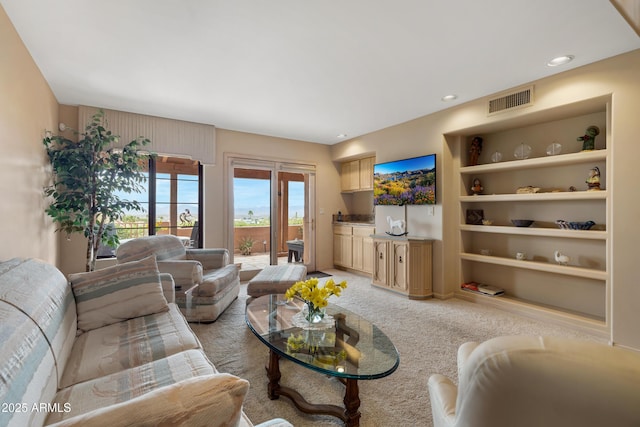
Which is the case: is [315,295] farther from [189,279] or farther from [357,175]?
[357,175]

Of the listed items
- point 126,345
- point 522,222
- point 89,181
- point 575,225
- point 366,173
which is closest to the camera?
point 126,345

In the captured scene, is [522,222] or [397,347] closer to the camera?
[397,347]

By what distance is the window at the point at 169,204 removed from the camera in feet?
13.5

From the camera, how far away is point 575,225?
2.95 metres

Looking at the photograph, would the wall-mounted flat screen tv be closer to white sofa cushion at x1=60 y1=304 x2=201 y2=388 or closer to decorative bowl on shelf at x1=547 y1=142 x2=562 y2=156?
decorative bowl on shelf at x1=547 y1=142 x2=562 y2=156

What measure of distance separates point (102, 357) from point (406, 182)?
3893mm

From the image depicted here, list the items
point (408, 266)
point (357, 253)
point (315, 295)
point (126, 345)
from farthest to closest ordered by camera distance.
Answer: point (357, 253) → point (408, 266) → point (315, 295) → point (126, 345)

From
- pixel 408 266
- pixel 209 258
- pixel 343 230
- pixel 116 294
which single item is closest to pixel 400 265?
pixel 408 266

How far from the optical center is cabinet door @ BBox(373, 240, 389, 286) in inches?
168

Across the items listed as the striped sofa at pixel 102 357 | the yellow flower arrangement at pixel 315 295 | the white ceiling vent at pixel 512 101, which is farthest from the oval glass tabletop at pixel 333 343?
the white ceiling vent at pixel 512 101

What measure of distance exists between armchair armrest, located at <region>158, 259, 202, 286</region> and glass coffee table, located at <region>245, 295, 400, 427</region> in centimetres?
98

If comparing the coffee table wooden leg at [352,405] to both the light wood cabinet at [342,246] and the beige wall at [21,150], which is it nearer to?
the beige wall at [21,150]

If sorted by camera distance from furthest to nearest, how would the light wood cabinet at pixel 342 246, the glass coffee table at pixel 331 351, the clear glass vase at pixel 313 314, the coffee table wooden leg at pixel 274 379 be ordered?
the light wood cabinet at pixel 342 246, the clear glass vase at pixel 313 314, the coffee table wooden leg at pixel 274 379, the glass coffee table at pixel 331 351

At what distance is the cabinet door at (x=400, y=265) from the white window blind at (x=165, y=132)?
10.4 feet
